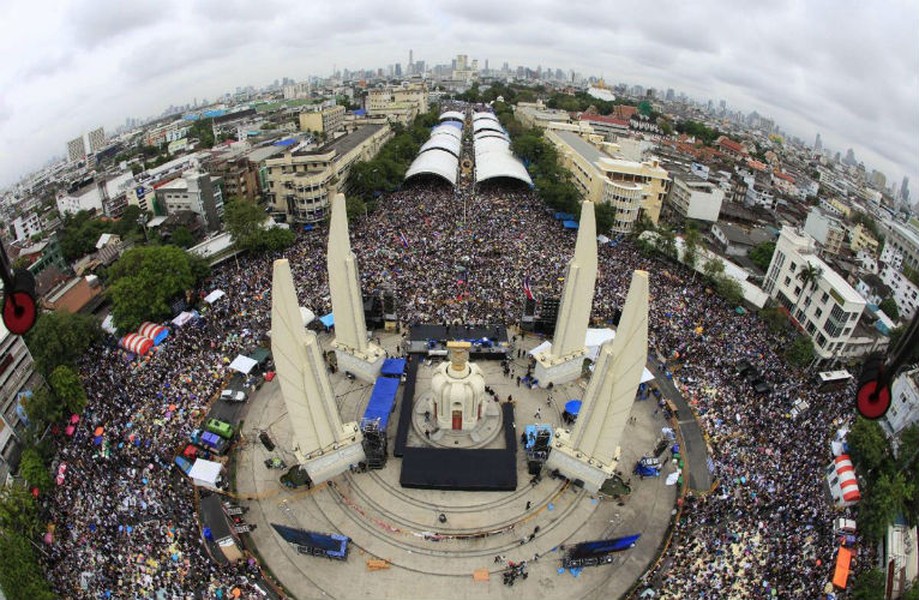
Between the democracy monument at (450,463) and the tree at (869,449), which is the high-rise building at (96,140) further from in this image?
the tree at (869,449)

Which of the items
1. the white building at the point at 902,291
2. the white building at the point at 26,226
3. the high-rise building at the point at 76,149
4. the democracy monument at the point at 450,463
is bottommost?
the high-rise building at the point at 76,149

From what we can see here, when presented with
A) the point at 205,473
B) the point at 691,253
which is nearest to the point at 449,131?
the point at 691,253

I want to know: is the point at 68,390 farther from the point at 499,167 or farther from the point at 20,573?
the point at 499,167

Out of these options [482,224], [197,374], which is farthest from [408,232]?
[197,374]

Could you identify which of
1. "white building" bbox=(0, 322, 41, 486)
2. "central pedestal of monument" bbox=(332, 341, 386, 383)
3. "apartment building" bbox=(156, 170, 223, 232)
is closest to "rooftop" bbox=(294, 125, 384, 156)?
"apartment building" bbox=(156, 170, 223, 232)

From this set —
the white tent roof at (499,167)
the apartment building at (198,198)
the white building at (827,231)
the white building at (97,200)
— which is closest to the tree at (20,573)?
the apartment building at (198,198)

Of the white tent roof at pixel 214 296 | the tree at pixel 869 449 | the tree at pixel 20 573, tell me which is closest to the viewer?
the tree at pixel 20 573
